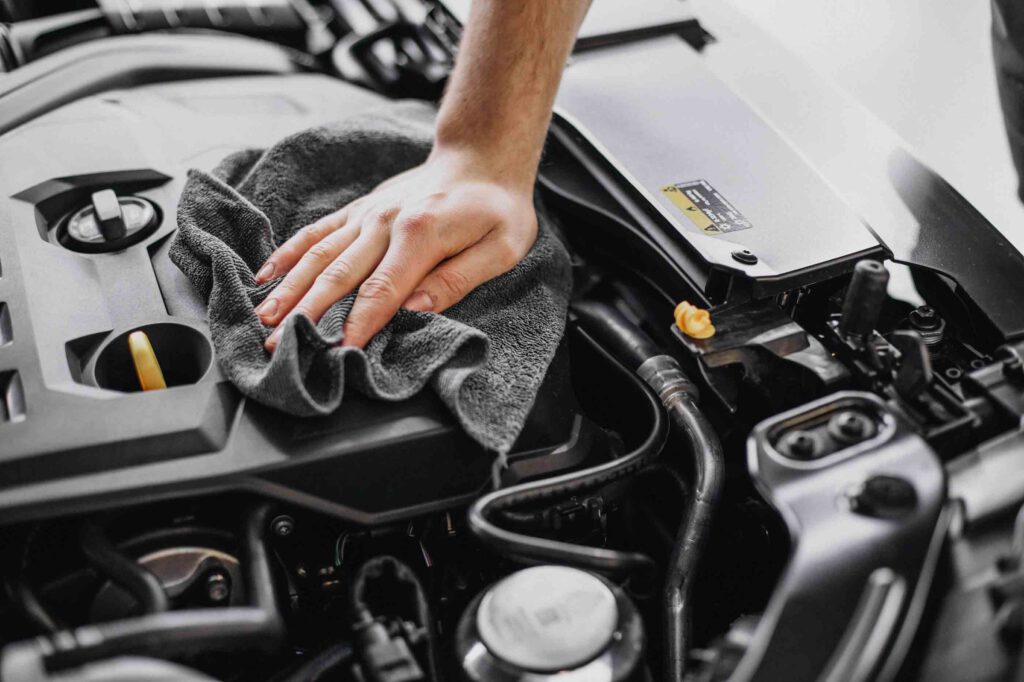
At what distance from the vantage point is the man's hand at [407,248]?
849 mm

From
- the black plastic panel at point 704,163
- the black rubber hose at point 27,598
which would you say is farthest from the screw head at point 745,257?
the black rubber hose at point 27,598

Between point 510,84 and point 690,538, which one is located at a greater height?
point 510,84

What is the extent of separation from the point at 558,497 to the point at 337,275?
11.5 inches

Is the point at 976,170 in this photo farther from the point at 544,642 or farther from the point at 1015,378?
the point at 544,642

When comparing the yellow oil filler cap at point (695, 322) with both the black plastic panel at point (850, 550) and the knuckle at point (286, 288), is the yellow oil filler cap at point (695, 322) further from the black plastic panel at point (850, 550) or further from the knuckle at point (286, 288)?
the knuckle at point (286, 288)

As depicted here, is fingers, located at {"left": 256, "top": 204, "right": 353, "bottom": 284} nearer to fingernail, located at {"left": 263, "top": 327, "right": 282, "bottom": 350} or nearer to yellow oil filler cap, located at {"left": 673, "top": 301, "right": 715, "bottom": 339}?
fingernail, located at {"left": 263, "top": 327, "right": 282, "bottom": 350}

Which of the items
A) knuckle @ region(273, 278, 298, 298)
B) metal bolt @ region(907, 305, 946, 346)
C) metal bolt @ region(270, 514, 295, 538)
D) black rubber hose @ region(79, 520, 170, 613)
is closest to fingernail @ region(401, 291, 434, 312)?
knuckle @ region(273, 278, 298, 298)

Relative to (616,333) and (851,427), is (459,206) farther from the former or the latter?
(851,427)

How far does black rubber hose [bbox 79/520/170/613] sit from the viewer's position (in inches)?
25.8

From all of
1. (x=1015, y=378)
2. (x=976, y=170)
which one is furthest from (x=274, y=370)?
(x=976, y=170)

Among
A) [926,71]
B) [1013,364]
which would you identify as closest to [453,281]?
[1013,364]

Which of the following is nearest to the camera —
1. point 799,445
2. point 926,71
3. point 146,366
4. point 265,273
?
point 799,445

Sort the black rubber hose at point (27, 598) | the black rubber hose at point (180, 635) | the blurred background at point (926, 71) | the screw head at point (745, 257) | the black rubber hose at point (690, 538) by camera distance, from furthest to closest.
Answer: the blurred background at point (926, 71) → the screw head at point (745, 257) → the black rubber hose at point (690, 538) → the black rubber hose at point (27, 598) → the black rubber hose at point (180, 635)

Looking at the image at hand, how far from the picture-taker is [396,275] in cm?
86
